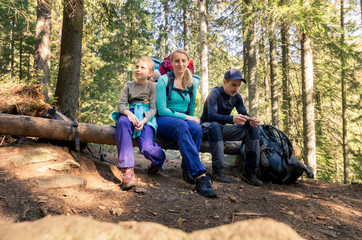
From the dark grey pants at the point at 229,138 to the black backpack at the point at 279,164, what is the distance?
244 mm

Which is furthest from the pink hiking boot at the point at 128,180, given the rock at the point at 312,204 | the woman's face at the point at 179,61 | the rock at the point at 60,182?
the rock at the point at 312,204

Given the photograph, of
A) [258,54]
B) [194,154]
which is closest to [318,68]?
[258,54]

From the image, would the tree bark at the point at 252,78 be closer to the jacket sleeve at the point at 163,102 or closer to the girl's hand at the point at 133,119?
the jacket sleeve at the point at 163,102

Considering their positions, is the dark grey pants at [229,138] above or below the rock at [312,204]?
above

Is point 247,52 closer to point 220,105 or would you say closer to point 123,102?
point 220,105

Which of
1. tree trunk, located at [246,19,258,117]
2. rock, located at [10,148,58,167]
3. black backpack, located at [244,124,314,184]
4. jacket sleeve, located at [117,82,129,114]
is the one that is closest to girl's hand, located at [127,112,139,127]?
jacket sleeve, located at [117,82,129,114]

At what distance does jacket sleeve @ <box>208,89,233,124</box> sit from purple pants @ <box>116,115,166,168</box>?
1.26 metres

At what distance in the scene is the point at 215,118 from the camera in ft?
14.4

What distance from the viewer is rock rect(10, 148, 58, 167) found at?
10.7 feet

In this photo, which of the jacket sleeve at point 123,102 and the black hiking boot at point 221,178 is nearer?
the jacket sleeve at point 123,102

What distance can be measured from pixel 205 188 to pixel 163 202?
26.6 inches

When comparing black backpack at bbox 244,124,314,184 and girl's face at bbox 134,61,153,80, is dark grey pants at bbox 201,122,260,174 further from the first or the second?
girl's face at bbox 134,61,153,80

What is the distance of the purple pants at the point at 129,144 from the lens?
334 cm

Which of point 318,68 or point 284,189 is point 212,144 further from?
point 318,68
